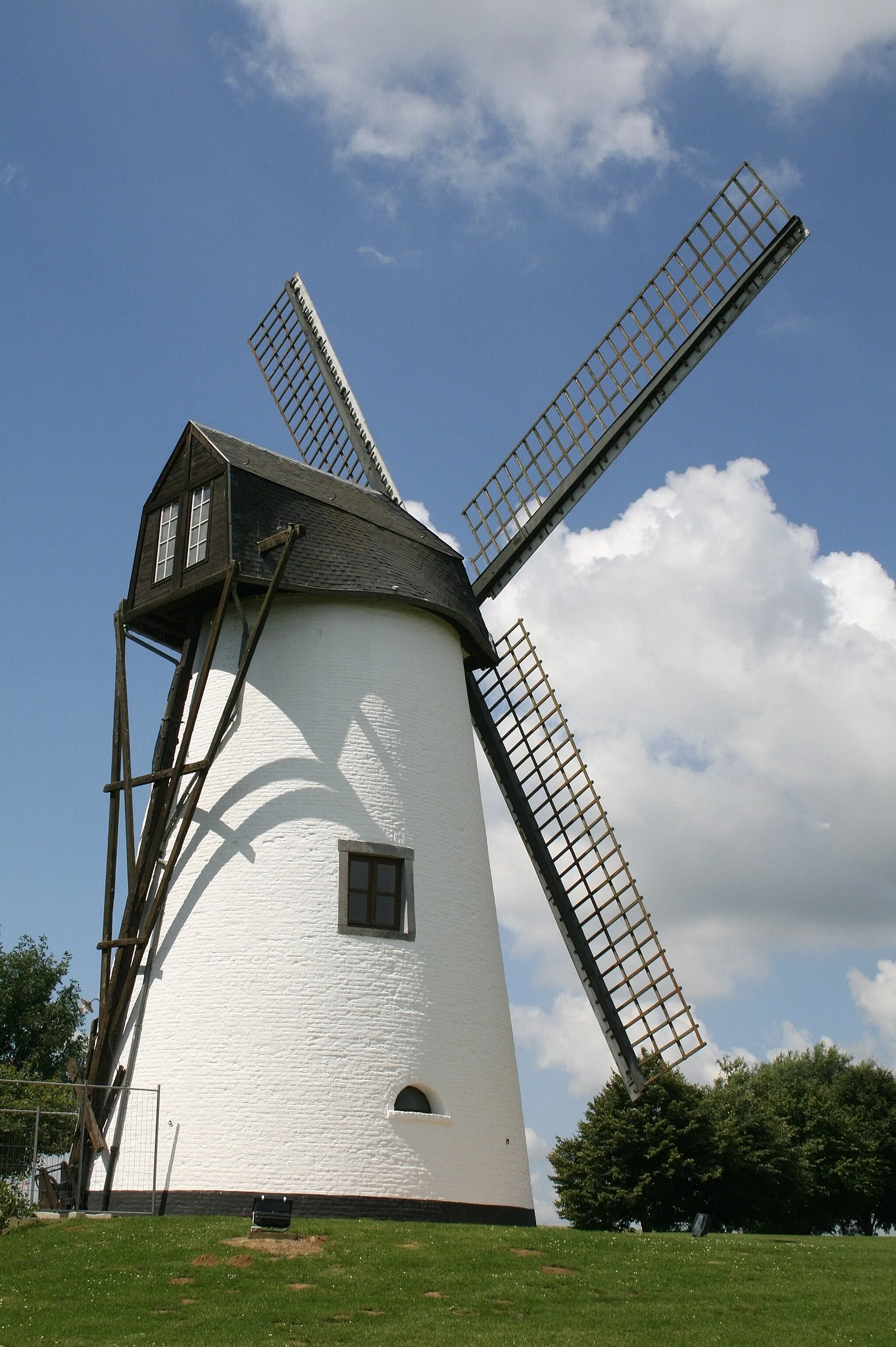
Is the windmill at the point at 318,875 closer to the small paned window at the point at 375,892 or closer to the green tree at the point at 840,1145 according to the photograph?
the small paned window at the point at 375,892

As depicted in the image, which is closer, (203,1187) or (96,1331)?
(96,1331)

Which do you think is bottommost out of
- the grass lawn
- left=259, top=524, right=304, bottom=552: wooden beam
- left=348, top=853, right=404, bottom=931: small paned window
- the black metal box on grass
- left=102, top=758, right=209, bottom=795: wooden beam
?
the grass lawn

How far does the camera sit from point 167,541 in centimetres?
1855

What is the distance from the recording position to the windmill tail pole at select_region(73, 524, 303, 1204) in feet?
51.9

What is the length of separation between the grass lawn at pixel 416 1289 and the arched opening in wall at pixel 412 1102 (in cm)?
171

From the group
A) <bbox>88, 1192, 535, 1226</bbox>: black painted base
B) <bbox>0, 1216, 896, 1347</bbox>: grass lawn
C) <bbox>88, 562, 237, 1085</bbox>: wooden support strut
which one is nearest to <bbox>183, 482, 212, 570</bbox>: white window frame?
<bbox>88, 562, 237, 1085</bbox>: wooden support strut

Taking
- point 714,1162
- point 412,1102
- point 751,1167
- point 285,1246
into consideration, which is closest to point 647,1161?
point 714,1162

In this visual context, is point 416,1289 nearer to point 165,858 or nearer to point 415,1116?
point 415,1116

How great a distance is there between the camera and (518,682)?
20.5m

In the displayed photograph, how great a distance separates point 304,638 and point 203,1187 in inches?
273

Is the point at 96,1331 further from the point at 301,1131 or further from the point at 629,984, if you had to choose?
the point at 629,984

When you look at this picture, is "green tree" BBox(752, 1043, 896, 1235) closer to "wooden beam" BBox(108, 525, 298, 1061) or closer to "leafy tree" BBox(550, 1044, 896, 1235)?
"leafy tree" BBox(550, 1044, 896, 1235)

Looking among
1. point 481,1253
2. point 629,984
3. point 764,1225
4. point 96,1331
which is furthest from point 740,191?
point 764,1225

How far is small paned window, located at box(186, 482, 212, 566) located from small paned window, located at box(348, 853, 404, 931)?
188 inches
